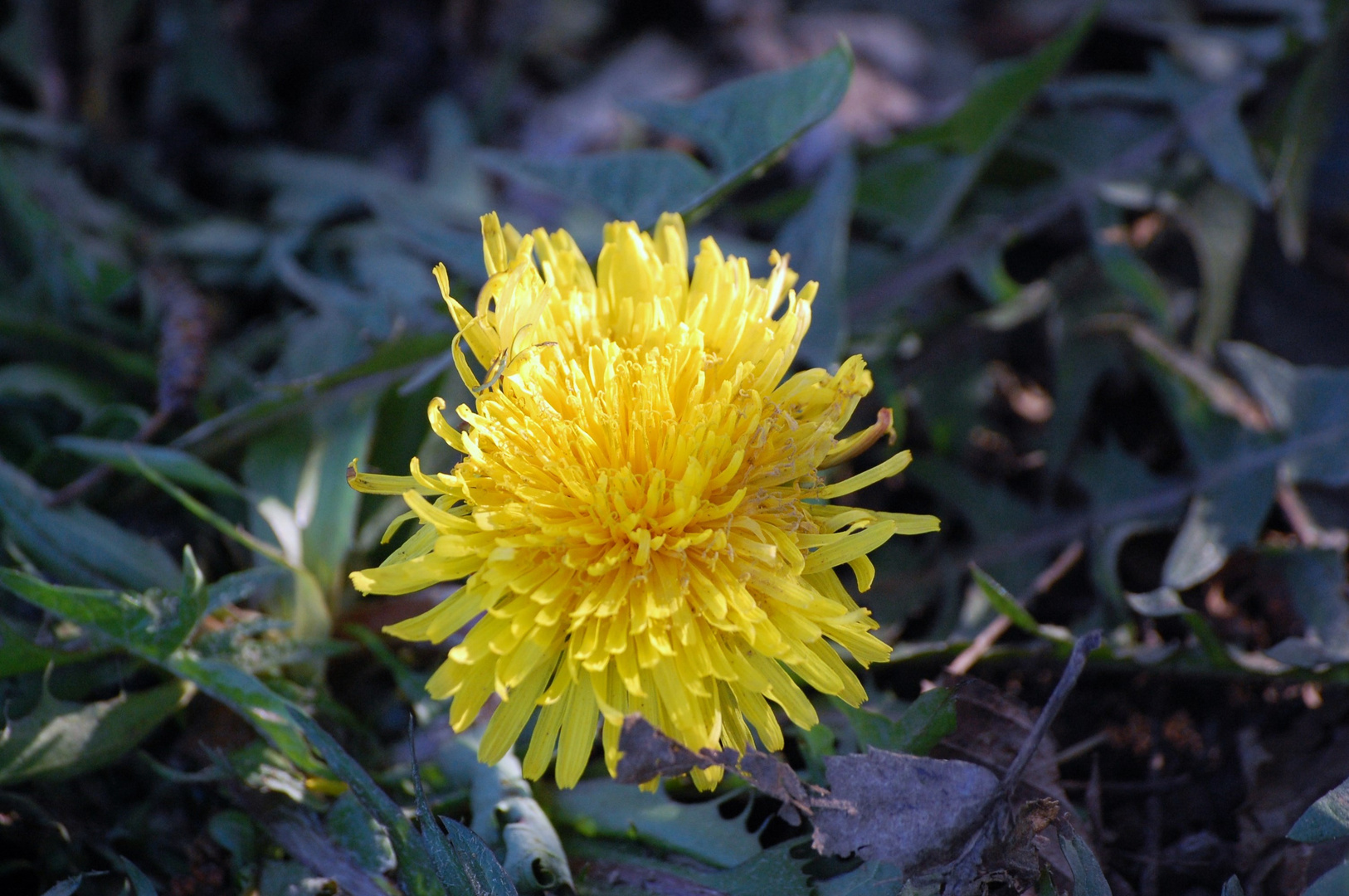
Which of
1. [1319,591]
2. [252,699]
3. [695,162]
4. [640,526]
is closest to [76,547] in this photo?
[252,699]

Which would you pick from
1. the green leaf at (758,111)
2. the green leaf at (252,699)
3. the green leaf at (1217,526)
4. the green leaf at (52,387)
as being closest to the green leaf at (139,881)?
the green leaf at (252,699)

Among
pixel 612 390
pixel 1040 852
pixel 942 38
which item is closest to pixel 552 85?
pixel 942 38

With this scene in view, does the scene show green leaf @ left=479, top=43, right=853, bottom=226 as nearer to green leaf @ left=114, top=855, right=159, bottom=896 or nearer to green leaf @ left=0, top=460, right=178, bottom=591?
green leaf @ left=0, top=460, right=178, bottom=591

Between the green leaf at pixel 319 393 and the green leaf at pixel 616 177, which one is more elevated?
the green leaf at pixel 616 177

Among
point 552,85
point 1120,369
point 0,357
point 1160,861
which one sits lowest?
point 1160,861

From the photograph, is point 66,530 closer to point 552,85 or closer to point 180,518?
point 180,518

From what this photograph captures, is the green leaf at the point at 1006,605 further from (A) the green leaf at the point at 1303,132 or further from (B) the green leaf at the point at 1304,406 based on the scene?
(A) the green leaf at the point at 1303,132

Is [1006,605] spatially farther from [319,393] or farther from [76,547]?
[76,547]
